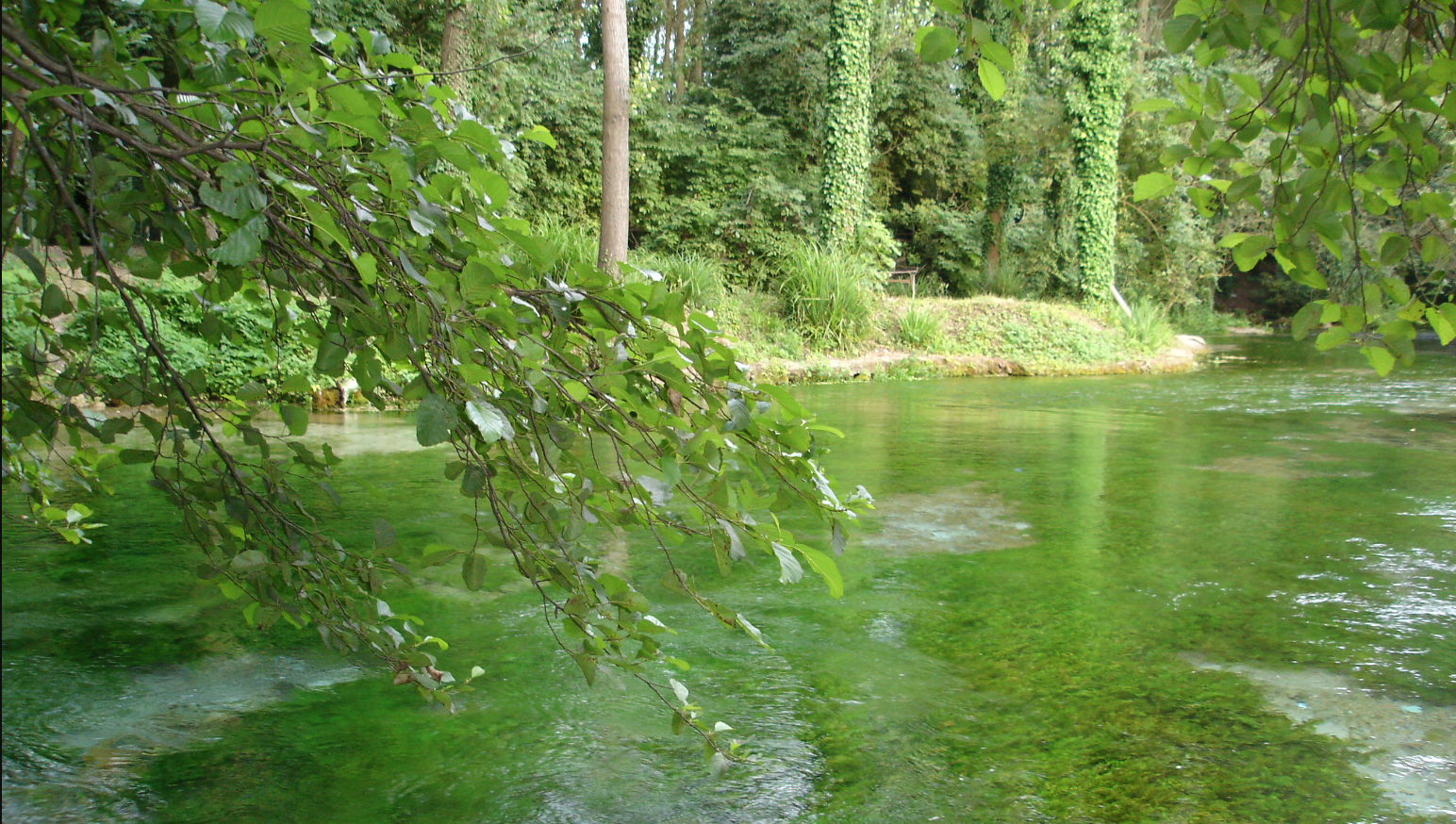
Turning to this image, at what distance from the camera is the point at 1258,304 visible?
1324 inches

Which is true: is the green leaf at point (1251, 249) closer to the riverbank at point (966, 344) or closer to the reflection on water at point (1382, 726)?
the reflection on water at point (1382, 726)

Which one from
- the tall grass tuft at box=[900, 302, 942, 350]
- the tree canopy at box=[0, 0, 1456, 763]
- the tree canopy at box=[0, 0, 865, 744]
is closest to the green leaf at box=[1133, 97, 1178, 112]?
the tree canopy at box=[0, 0, 1456, 763]

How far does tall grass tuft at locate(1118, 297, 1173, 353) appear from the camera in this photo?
16.4m

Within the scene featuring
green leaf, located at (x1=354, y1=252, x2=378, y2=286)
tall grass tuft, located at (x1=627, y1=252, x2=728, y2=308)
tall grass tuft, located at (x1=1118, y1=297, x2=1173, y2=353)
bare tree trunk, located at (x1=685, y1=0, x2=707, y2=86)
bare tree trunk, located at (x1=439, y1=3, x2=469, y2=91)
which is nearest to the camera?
green leaf, located at (x1=354, y1=252, x2=378, y2=286)

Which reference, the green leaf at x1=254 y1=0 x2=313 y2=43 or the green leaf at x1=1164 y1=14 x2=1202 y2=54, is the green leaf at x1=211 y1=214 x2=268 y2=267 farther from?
the green leaf at x1=1164 y1=14 x2=1202 y2=54

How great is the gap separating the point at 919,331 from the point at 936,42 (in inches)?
529

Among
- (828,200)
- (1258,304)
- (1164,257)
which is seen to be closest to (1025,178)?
(1164,257)

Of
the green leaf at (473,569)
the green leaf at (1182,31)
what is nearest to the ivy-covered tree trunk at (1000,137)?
the green leaf at (1182,31)

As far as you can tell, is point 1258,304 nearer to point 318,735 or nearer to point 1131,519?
point 1131,519

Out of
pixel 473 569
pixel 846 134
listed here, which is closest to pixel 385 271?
pixel 473 569

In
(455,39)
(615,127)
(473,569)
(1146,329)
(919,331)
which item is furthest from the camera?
(1146,329)

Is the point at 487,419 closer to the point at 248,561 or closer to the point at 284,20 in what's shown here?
the point at 284,20

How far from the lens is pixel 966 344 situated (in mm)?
14992

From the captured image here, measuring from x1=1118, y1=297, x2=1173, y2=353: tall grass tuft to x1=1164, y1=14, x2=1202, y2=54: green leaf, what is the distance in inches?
625
